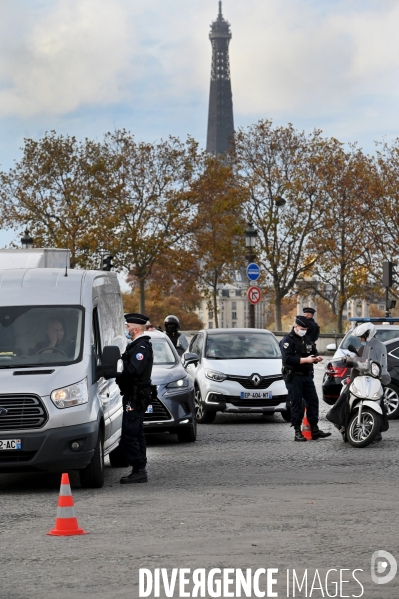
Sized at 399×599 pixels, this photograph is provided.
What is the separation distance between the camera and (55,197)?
55156 millimetres

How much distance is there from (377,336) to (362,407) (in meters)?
4.87

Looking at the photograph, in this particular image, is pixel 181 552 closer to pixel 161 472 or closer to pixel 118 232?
pixel 161 472

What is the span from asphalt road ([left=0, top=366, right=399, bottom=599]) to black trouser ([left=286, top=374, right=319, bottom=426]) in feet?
4.66

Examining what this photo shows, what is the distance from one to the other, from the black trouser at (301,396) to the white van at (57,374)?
3722 mm

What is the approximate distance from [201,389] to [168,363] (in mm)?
2144

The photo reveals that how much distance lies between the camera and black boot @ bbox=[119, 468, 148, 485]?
11.8 metres

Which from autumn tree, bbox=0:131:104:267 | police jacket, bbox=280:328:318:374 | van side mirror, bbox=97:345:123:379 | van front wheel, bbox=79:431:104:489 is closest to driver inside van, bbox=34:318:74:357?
van side mirror, bbox=97:345:123:379

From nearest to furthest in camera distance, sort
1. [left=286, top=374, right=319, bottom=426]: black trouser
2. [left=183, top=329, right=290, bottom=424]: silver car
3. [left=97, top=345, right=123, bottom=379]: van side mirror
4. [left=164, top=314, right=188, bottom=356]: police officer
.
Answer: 1. [left=97, top=345, right=123, bottom=379]: van side mirror
2. [left=286, top=374, right=319, bottom=426]: black trouser
3. [left=183, top=329, right=290, bottom=424]: silver car
4. [left=164, top=314, right=188, bottom=356]: police officer

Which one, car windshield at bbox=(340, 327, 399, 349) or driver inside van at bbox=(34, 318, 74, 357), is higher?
driver inside van at bbox=(34, 318, 74, 357)

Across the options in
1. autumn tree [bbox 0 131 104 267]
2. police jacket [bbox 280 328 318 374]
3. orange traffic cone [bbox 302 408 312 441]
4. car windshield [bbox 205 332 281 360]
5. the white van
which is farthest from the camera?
autumn tree [bbox 0 131 104 267]

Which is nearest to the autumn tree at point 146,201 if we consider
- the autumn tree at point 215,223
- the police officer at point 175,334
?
the autumn tree at point 215,223

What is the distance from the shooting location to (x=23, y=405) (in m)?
11.0

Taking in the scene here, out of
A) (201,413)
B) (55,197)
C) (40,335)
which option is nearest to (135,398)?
(40,335)

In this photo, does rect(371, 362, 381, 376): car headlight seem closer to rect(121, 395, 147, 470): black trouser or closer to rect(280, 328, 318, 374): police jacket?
rect(280, 328, 318, 374): police jacket
